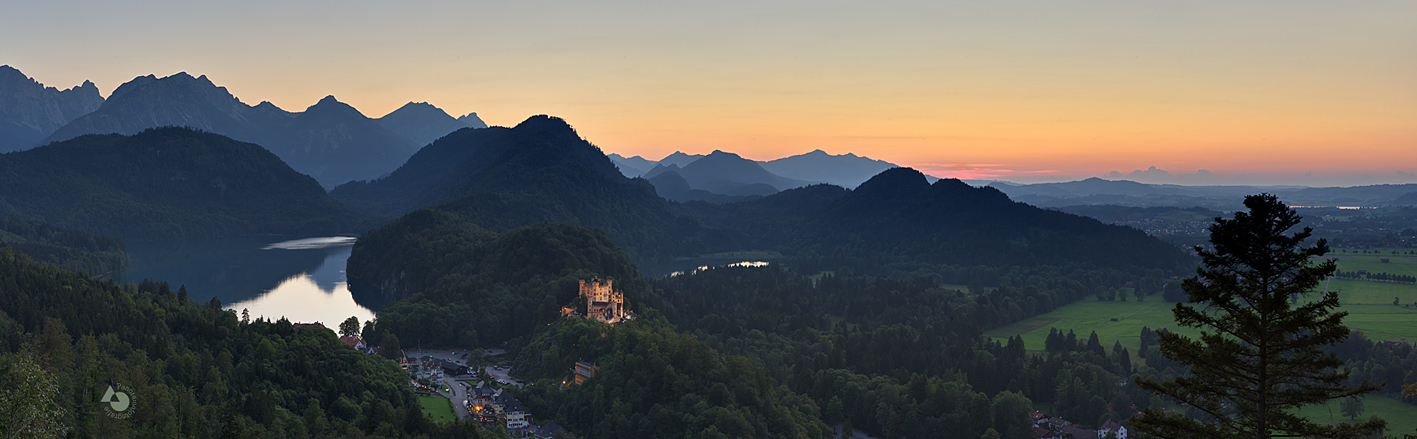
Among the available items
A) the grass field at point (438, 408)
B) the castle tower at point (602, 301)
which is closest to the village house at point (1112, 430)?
the castle tower at point (602, 301)

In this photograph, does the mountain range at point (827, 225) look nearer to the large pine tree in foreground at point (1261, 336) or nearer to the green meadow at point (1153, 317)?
the green meadow at point (1153, 317)

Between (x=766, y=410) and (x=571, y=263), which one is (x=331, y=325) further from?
(x=766, y=410)

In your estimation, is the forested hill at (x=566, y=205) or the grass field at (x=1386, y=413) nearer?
the grass field at (x=1386, y=413)

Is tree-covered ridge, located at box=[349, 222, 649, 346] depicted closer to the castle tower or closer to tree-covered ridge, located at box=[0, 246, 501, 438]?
the castle tower

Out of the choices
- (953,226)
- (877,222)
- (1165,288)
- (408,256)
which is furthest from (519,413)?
(877,222)

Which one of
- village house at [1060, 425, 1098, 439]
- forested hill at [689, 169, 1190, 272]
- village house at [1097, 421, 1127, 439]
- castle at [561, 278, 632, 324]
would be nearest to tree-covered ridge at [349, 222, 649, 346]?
castle at [561, 278, 632, 324]

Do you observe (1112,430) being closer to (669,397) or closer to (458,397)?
(669,397)
